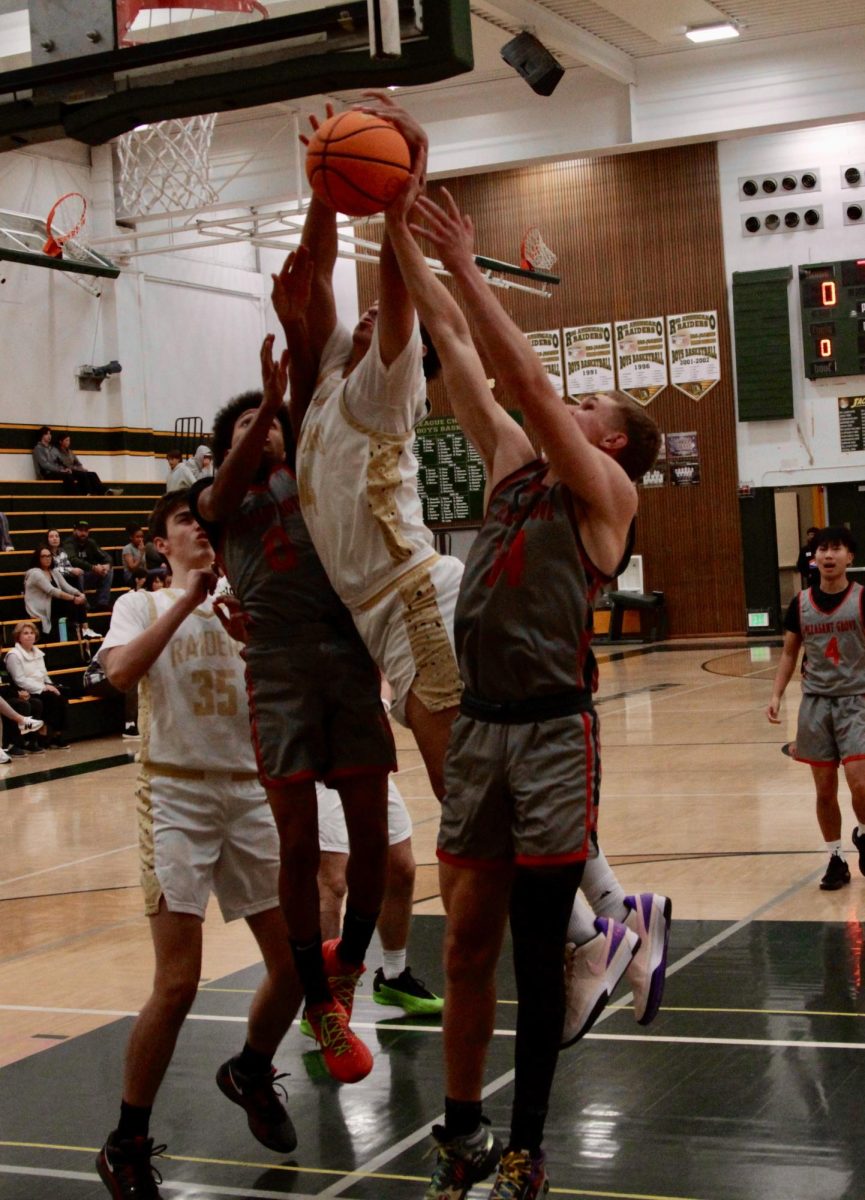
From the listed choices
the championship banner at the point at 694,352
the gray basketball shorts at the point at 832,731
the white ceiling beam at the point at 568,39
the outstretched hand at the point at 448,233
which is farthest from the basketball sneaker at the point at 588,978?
the championship banner at the point at 694,352

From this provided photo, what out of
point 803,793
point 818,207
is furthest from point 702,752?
point 818,207

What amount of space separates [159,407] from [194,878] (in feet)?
66.7

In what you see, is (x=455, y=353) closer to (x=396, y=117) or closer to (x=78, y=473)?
(x=396, y=117)

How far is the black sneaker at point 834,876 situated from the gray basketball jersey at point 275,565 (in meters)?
3.71

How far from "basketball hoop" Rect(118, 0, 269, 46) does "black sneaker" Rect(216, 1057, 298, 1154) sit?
290 cm

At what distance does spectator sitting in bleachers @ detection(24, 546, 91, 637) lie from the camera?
16.7 meters

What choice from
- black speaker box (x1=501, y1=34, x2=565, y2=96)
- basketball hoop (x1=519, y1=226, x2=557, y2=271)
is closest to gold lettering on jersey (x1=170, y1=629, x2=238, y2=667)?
black speaker box (x1=501, y1=34, x2=565, y2=96)

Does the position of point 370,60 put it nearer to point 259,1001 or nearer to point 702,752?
point 259,1001

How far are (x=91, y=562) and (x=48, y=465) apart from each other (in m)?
2.51

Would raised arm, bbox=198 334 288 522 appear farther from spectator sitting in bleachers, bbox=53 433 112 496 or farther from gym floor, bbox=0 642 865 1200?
spectator sitting in bleachers, bbox=53 433 112 496

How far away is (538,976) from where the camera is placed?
126 inches

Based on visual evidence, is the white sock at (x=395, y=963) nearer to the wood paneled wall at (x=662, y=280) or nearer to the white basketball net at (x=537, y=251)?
the wood paneled wall at (x=662, y=280)

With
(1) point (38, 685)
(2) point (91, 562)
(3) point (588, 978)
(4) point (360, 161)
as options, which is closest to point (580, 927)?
(3) point (588, 978)

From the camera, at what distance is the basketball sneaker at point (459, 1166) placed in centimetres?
321
